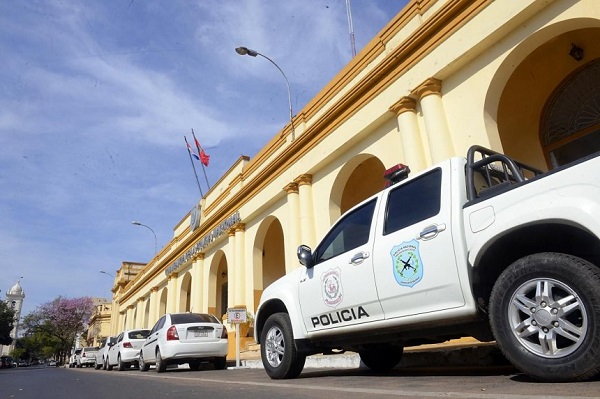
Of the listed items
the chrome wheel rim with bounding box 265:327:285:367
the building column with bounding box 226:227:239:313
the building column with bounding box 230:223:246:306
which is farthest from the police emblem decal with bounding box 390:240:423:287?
the building column with bounding box 226:227:239:313

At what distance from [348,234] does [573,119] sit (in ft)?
21.5

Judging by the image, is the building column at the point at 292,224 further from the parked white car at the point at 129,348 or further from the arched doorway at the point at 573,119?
the arched doorway at the point at 573,119

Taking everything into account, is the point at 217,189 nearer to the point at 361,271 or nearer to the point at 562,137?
the point at 562,137

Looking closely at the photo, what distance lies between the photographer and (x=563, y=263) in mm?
2828

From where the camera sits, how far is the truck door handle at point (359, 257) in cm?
437

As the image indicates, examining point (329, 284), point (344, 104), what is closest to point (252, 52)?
point (344, 104)

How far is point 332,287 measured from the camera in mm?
4746

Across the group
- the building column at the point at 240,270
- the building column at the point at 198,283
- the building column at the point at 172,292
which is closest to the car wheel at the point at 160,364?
the building column at the point at 240,270

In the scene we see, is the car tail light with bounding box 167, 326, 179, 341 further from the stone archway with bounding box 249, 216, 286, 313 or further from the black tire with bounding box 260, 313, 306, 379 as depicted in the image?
the stone archway with bounding box 249, 216, 286, 313

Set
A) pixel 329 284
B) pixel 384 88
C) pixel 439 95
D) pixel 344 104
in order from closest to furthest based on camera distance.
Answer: pixel 329 284
pixel 439 95
pixel 384 88
pixel 344 104

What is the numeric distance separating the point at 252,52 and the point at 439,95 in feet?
26.8

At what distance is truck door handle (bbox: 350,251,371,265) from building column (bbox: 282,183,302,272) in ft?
30.2

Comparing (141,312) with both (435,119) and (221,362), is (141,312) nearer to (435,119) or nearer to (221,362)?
(221,362)

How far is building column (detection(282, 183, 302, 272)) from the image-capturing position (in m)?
13.9
